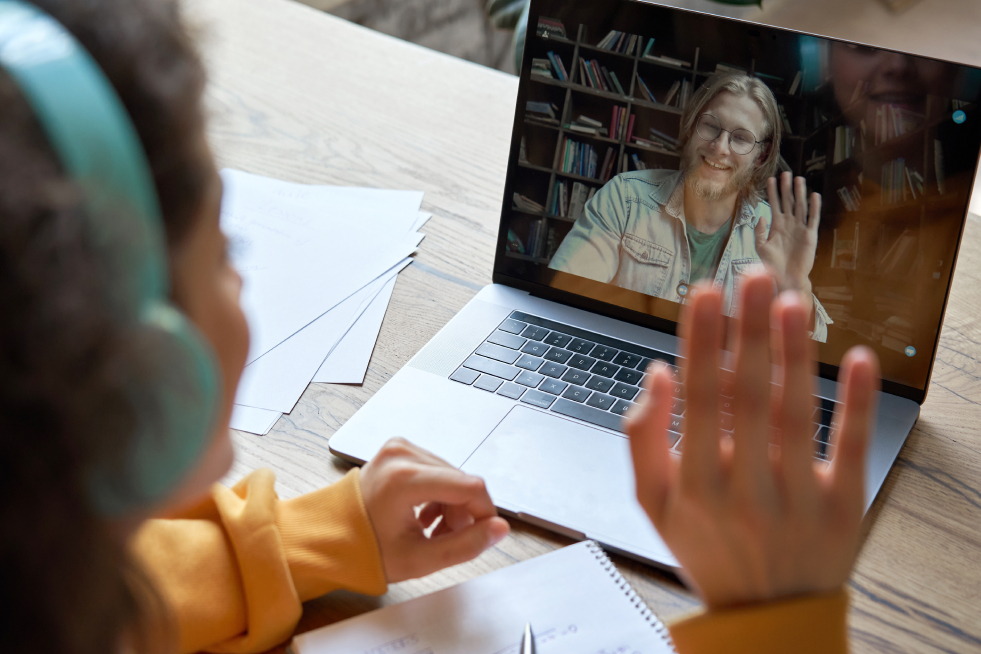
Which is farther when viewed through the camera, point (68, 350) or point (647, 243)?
point (647, 243)

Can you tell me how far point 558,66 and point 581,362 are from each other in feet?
0.99

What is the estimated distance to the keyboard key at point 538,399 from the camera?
71 cm

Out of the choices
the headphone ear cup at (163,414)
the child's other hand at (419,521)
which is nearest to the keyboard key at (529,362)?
the child's other hand at (419,521)

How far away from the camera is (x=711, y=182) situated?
74 centimetres

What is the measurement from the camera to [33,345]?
0.23 m

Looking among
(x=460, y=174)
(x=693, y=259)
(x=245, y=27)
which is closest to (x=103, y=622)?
(x=693, y=259)

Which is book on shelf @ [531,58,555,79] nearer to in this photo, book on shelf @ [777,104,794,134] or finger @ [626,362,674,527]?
book on shelf @ [777,104,794,134]

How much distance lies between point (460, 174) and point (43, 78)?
2.86ft

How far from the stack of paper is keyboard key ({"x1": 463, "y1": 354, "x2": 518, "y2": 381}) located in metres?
0.10

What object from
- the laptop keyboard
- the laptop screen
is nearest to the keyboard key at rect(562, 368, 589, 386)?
the laptop keyboard

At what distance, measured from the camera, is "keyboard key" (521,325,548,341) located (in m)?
0.79

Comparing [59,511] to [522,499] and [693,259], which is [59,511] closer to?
[522,499]

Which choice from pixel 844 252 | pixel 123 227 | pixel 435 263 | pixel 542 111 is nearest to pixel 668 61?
pixel 542 111

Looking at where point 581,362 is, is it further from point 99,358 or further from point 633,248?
point 99,358
